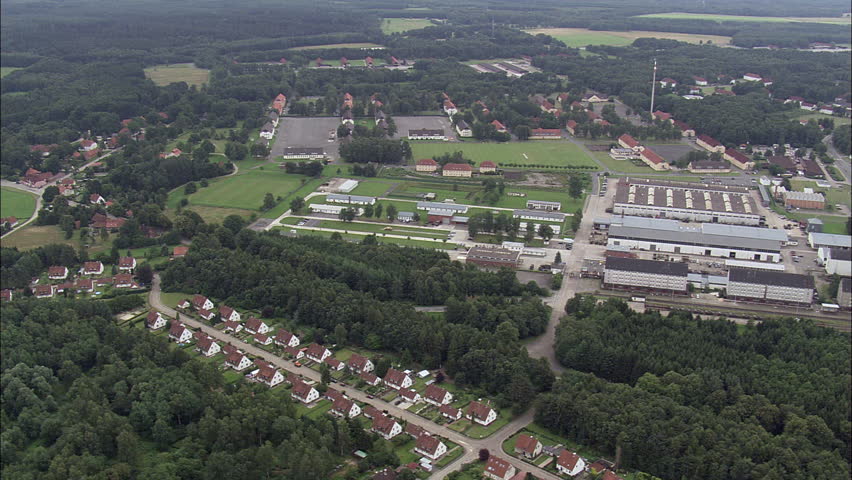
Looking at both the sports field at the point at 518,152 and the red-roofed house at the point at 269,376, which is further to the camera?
the sports field at the point at 518,152

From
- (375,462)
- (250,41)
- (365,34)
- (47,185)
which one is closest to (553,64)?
(365,34)

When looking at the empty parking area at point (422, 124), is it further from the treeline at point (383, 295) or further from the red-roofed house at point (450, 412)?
the red-roofed house at point (450, 412)

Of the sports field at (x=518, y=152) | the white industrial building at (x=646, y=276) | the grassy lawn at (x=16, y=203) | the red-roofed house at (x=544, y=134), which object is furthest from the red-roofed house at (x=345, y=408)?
the red-roofed house at (x=544, y=134)

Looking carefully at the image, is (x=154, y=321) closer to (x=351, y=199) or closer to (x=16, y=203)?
(x=351, y=199)

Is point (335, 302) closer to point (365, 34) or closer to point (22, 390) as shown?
point (22, 390)

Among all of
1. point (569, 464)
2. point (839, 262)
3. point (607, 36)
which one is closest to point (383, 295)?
point (569, 464)

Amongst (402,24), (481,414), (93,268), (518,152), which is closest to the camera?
(481,414)

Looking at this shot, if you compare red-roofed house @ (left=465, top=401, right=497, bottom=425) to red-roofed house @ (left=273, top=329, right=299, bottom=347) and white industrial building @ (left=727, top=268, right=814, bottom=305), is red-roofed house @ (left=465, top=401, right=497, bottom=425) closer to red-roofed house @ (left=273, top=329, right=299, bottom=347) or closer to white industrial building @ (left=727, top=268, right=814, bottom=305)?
red-roofed house @ (left=273, top=329, right=299, bottom=347)
